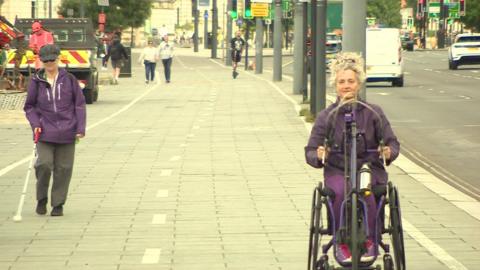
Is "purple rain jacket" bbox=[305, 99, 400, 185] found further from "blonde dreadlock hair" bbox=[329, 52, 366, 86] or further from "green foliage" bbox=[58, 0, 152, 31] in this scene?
"green foliage" bbox=[58, 0, 152, 31]

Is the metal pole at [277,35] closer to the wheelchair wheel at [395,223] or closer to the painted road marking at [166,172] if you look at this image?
the painted road marking at [166,172]

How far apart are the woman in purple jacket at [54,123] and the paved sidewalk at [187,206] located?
1.01 ft

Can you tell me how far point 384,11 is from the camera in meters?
134

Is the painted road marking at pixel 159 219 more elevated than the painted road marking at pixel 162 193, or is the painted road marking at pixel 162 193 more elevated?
the painted road marking at pixel 159 219

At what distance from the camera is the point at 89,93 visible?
34.2 metres

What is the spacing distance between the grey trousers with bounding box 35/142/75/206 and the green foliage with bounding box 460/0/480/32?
319ft

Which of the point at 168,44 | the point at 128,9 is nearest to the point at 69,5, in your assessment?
the point at 128,9

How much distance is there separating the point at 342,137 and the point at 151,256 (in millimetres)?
2601

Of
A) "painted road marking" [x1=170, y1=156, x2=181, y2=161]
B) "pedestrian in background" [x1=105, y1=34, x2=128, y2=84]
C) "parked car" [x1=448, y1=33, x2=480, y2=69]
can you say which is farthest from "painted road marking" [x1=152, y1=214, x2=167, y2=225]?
"parked car" [x1=448, y1=33, x2=480, y2=69]

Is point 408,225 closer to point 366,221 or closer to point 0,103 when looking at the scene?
point 366,221

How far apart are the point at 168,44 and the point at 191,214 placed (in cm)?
3835

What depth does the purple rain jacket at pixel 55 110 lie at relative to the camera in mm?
12977

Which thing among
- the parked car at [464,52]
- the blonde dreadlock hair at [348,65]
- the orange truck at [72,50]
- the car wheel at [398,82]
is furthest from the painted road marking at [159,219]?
the parked car at [464,52]

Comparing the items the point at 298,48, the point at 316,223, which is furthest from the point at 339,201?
the point at 298,48
